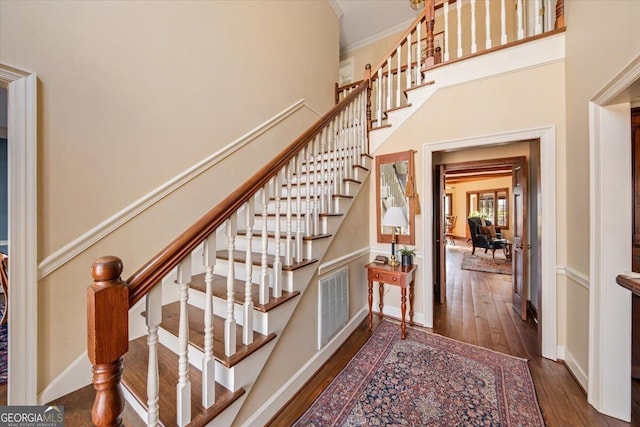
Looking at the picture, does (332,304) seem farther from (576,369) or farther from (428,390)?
(576,369)

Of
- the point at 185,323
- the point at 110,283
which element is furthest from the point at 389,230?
the point at 110,283

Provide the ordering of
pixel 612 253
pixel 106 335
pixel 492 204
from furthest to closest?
pixel 492 204
pixel 612 253
pixel 106 335

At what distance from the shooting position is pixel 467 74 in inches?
96.5

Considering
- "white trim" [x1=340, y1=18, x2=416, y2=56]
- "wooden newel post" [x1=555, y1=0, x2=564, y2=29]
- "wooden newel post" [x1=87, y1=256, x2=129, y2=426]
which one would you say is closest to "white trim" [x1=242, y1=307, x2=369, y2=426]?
"wooden newel post" [x1=87, y1=256, x2=129, y2=426]

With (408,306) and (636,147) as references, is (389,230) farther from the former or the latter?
(636,147)

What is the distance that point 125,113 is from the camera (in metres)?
1.66

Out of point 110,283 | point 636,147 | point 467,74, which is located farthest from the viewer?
point 467,74

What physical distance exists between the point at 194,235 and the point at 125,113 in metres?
1.29

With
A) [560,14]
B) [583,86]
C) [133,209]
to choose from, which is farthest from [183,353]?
[560,14]

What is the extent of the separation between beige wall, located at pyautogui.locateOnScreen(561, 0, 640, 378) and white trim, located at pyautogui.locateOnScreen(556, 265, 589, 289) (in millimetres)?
30

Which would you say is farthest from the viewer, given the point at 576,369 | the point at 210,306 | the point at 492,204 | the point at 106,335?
the point at 492,204

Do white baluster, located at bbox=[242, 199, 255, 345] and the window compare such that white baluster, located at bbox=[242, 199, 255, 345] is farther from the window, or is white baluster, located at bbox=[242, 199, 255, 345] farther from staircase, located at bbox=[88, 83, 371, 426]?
the window

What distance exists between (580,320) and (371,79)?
124 inches

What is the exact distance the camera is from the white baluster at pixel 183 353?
1017 mm
